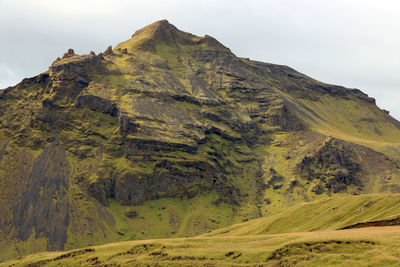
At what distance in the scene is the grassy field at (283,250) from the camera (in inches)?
1986

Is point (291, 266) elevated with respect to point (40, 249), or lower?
elevated

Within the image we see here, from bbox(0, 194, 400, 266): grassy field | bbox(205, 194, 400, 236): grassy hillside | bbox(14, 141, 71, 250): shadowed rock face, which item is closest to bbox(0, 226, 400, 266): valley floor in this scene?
bbox(0, 194, 400, 266): grassy field

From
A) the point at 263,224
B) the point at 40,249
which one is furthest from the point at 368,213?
the point at 40,249

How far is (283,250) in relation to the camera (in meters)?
57.0

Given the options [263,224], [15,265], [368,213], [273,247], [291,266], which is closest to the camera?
[291,266]

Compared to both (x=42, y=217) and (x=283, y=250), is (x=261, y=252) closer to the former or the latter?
(x=283, y=250)

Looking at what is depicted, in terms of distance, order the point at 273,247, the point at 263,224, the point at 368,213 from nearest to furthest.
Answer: the point at 273,247
the point at 368,213
the point at 263,224

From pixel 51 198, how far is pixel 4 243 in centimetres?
3134

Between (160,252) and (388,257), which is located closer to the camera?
(388,257)

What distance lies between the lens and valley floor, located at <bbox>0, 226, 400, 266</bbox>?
4975 centimetres

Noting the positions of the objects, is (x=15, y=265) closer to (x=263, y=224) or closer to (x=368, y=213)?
(x=263, y=224)

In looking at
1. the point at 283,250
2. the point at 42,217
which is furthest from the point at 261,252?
the point at 42,217

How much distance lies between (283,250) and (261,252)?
10.6 feet

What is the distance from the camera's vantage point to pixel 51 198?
200 m
